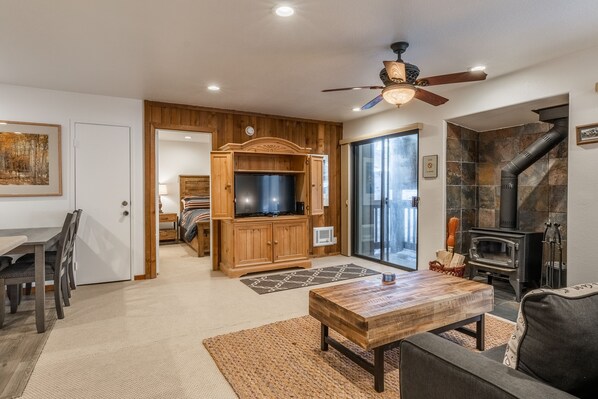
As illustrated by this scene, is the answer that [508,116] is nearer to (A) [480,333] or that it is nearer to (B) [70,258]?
(A) [480,333]

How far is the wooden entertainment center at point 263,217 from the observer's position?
4.77 m

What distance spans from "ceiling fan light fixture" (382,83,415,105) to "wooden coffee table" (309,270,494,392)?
150 cm

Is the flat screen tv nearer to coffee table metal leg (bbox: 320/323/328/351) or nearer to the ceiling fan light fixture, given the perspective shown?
the ceiling fan light fixture

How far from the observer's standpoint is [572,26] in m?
2.56

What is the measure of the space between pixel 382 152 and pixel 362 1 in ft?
11.3

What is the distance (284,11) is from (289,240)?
133 inches

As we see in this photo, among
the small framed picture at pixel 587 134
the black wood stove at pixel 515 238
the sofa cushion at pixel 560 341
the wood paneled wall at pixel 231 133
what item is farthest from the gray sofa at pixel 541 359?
the wood paneled wall at pixel 231 133

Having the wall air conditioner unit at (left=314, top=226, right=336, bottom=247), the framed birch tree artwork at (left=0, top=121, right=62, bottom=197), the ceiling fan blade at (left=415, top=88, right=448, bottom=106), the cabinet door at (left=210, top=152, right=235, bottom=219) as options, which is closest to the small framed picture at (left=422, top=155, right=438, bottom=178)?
the ceiling fan blade at (left=415, top=88, right=448, bottom=106)

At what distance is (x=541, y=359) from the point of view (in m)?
1.04

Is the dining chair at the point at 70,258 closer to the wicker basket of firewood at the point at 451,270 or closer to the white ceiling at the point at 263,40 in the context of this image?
the white ceiling at the point at 263,40

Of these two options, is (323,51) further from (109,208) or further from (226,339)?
(109,208)

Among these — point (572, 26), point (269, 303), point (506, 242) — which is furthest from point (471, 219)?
point (269, 303)

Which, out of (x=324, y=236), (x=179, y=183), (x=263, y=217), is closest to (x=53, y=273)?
(x=263, y=217)

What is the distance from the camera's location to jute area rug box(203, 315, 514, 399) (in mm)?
2055
